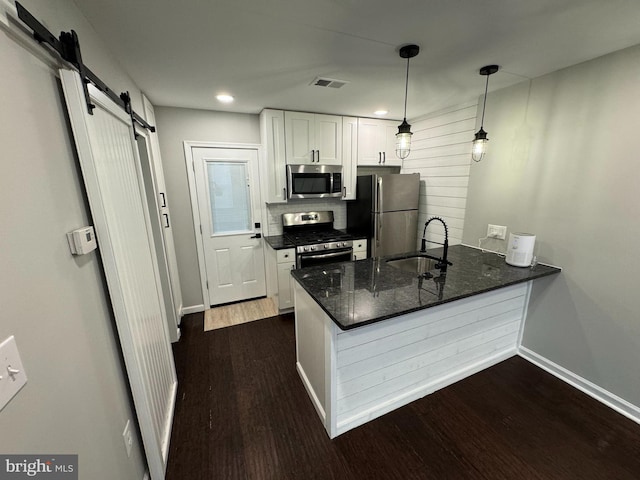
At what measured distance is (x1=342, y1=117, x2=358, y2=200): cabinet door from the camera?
130 inches

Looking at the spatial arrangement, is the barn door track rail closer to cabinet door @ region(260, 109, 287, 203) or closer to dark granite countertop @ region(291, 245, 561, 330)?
dark granite countertop @ region(291, 245, 561, 330)

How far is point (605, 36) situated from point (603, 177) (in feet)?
2.88

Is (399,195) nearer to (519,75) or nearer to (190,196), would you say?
(519,75)

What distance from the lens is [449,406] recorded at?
191 centimetres

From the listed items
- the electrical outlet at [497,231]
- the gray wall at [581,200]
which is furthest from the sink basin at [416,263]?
the gray wall at [581,200]

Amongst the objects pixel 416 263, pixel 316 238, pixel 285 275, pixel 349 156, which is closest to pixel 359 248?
pixel 316 238

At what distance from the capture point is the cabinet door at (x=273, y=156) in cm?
293

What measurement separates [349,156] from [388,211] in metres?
0.90

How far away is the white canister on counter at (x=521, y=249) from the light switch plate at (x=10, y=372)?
287 centimetres

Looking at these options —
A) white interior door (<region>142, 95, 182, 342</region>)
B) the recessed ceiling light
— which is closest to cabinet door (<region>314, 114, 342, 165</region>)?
the recessed ceiling light

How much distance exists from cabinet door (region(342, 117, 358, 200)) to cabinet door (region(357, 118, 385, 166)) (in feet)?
0.25

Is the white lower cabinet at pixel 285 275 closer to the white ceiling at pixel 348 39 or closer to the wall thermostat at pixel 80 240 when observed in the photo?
the white ceiling at pixel 348 39

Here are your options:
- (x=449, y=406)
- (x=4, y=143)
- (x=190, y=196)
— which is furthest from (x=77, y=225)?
(x=449, y=406)

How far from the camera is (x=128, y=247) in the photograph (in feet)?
4.28
